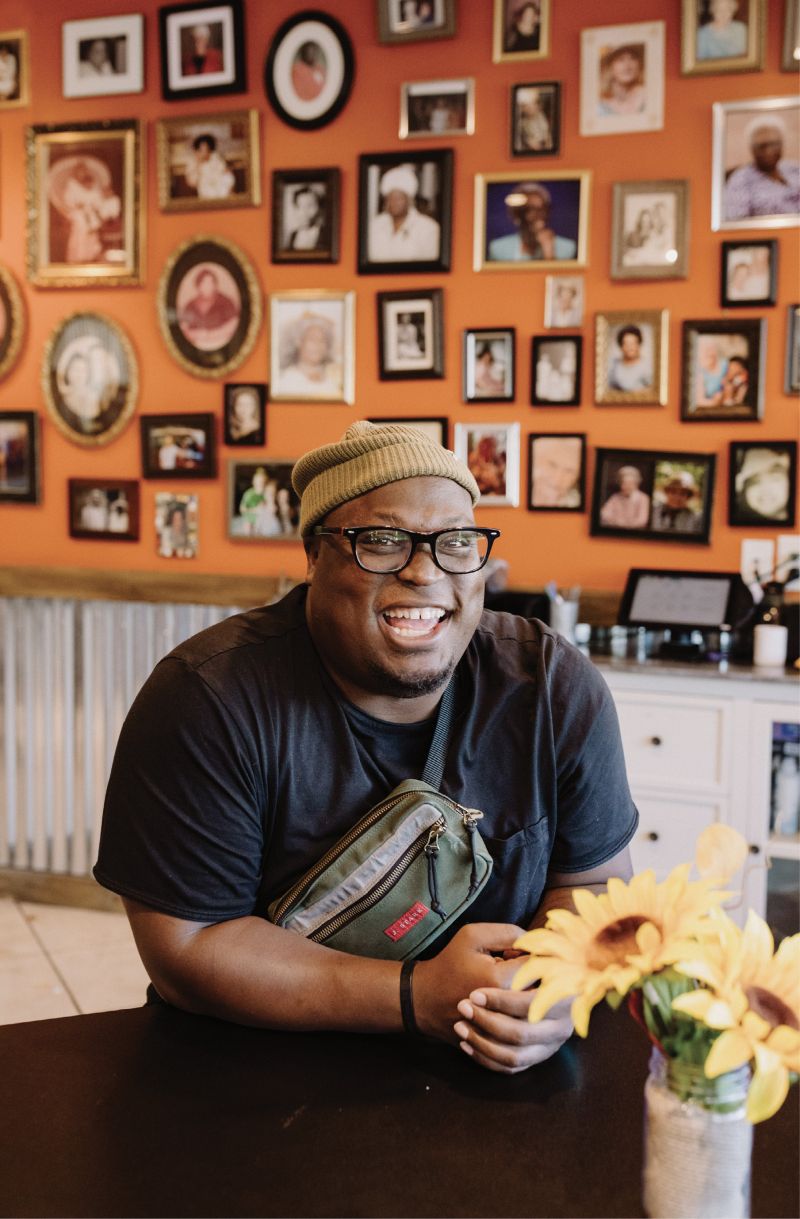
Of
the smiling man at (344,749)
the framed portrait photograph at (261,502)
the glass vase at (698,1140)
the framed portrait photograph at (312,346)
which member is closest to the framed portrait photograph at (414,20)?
the framed portrait photograph at (312,346)

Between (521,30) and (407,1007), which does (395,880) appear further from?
(521,30)

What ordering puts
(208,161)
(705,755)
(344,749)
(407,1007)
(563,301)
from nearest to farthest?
(407,1007), (344,749), (705,755), (563,301), (208,161)

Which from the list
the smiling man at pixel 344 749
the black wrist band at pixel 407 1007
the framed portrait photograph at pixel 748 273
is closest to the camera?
the black wrist band at pixel 407 1007

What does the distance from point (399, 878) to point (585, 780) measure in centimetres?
33

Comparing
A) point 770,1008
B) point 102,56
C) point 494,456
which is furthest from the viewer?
point 102,56

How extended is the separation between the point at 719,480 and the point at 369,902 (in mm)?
2403

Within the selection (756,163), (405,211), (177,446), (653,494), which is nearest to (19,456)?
(177,446)

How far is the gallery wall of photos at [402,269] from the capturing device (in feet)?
10.9

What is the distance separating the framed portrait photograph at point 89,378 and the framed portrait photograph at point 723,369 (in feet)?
6.49

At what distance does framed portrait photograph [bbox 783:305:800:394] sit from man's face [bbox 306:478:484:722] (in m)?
2.13

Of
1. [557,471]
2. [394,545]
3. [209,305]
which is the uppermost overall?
[209,305]

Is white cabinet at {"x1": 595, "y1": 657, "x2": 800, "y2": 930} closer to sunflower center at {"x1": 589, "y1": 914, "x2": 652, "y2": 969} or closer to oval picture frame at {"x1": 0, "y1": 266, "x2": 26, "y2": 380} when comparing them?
sunflower center at {"x1": 589, "y1": 914, "x2": 652, "y2": 969}

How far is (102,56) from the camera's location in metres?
3.90

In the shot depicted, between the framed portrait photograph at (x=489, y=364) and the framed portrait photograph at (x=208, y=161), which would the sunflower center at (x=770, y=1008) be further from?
the framed portrait photograph at (x=208, y=161)
